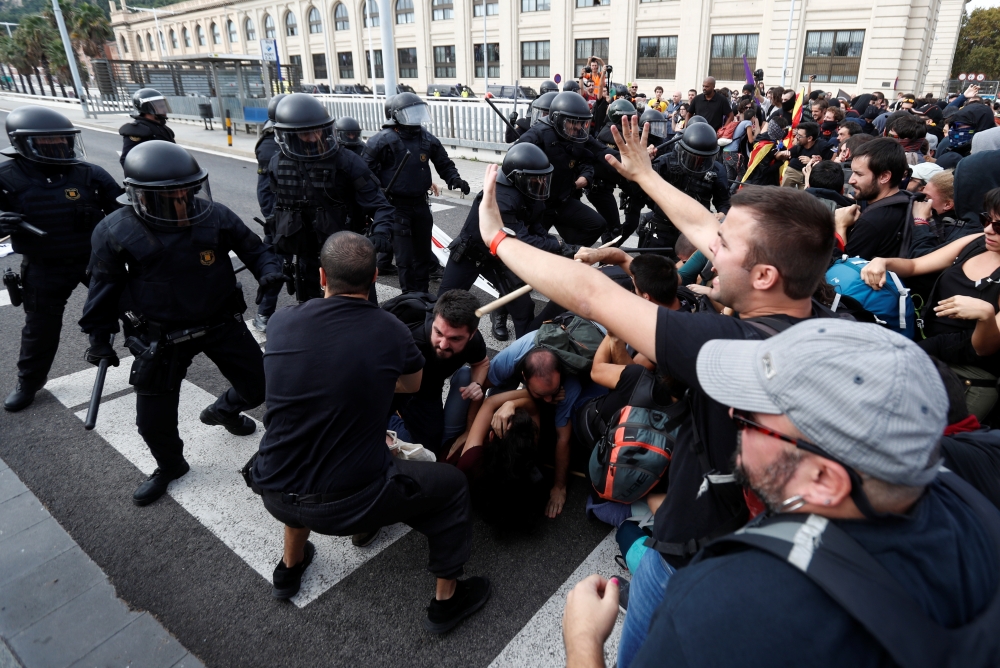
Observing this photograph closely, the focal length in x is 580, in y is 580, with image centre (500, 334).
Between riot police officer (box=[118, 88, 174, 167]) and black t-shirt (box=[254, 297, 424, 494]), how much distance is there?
5946mm

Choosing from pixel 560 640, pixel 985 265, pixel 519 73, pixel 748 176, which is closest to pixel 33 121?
pixel 560 640

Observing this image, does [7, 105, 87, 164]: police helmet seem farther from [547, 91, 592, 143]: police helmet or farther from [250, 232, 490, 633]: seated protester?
[547, 91, 592, 143]: police helmet

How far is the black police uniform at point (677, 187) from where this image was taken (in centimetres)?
558

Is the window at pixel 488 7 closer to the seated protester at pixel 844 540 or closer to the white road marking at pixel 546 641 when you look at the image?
the white road marking at pixel 546 641

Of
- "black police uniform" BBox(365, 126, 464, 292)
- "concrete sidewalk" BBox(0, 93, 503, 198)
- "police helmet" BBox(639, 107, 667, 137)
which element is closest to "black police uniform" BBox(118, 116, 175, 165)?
"black police uniform" BBox(365, 126, 464, 292)

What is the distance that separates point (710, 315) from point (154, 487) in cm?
330

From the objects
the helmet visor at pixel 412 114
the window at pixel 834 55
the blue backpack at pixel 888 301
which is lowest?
the blue backpack at pixel 888 301

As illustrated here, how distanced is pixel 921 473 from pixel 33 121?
5.22 meters

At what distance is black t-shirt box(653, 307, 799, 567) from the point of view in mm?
1364

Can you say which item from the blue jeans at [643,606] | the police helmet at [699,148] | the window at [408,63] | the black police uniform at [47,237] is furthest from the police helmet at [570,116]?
the window at [408,63]

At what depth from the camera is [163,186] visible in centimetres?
308

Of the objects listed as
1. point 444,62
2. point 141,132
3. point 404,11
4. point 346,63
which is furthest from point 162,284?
point 346,63

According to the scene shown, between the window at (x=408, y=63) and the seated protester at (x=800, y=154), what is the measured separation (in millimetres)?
47738

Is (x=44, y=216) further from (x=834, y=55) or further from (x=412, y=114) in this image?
(x=834, y=55)
